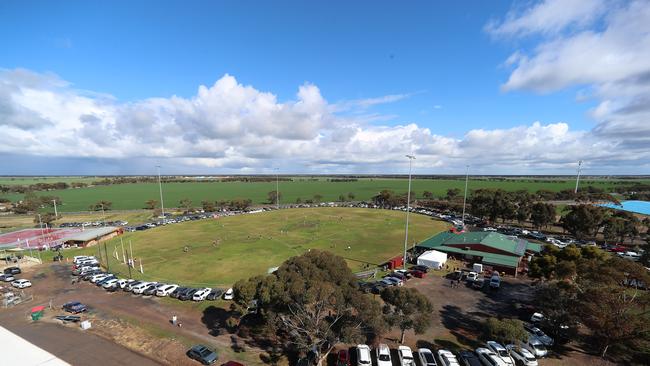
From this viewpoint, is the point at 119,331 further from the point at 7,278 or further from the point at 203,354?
the point at 7,278

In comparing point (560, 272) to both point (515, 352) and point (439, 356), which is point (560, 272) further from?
point (439, 356)

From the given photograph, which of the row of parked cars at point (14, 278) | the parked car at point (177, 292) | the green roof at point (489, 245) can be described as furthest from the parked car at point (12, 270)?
the green roof at point (489, 245)

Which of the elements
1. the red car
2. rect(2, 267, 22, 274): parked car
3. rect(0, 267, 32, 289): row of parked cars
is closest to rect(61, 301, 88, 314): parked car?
rect(0, 267, 32, 289): row of parked cars

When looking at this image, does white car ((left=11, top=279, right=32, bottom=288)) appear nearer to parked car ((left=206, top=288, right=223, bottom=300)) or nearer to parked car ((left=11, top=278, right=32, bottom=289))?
parked car ((left=11, top=278, right=32, bottom=289))

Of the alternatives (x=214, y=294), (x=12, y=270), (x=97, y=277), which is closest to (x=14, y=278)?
(x=12, y=270)

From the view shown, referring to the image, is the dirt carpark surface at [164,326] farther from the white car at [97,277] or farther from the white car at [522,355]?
the white car at [522,355]
